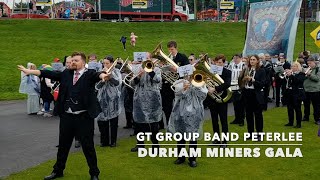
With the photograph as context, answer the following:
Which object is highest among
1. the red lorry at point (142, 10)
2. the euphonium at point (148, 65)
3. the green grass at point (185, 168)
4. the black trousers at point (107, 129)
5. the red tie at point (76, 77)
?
the red lorry at point (142, 10)

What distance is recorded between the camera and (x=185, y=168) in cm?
801

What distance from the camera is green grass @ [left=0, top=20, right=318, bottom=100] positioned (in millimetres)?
30156

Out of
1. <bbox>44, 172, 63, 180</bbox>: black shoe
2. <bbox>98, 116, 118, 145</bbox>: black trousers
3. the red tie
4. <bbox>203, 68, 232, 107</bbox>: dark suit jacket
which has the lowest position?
<bbox>44, 172, 63, 180</bbox>: black shoe

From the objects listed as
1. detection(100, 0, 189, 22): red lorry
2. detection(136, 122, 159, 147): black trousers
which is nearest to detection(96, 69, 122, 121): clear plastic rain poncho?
detection(136, 122, 159, 147): black trousers

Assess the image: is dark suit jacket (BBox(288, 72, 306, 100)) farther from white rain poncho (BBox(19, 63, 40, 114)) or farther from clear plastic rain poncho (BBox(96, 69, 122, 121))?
white rain poncho (BBox(19, 63, 40, 114))

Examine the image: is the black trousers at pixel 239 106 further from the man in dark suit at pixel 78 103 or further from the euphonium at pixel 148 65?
the man in dark suit at pixel 78 103

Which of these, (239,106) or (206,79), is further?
(239,106)

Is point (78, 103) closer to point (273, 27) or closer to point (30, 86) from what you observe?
point (30, 86)

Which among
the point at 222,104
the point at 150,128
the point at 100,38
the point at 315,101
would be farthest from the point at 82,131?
the point at 100,38

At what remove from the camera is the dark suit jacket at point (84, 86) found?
7.04 m

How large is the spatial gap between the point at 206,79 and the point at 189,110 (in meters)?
1.00

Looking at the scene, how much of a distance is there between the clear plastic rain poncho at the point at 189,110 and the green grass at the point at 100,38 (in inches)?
753

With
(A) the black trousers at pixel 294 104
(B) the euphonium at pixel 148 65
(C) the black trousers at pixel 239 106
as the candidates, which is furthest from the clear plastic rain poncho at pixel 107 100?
(A) the black trousers at pixel 294 104

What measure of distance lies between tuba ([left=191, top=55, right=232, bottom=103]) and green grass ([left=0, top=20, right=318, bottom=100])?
18.5 meters
